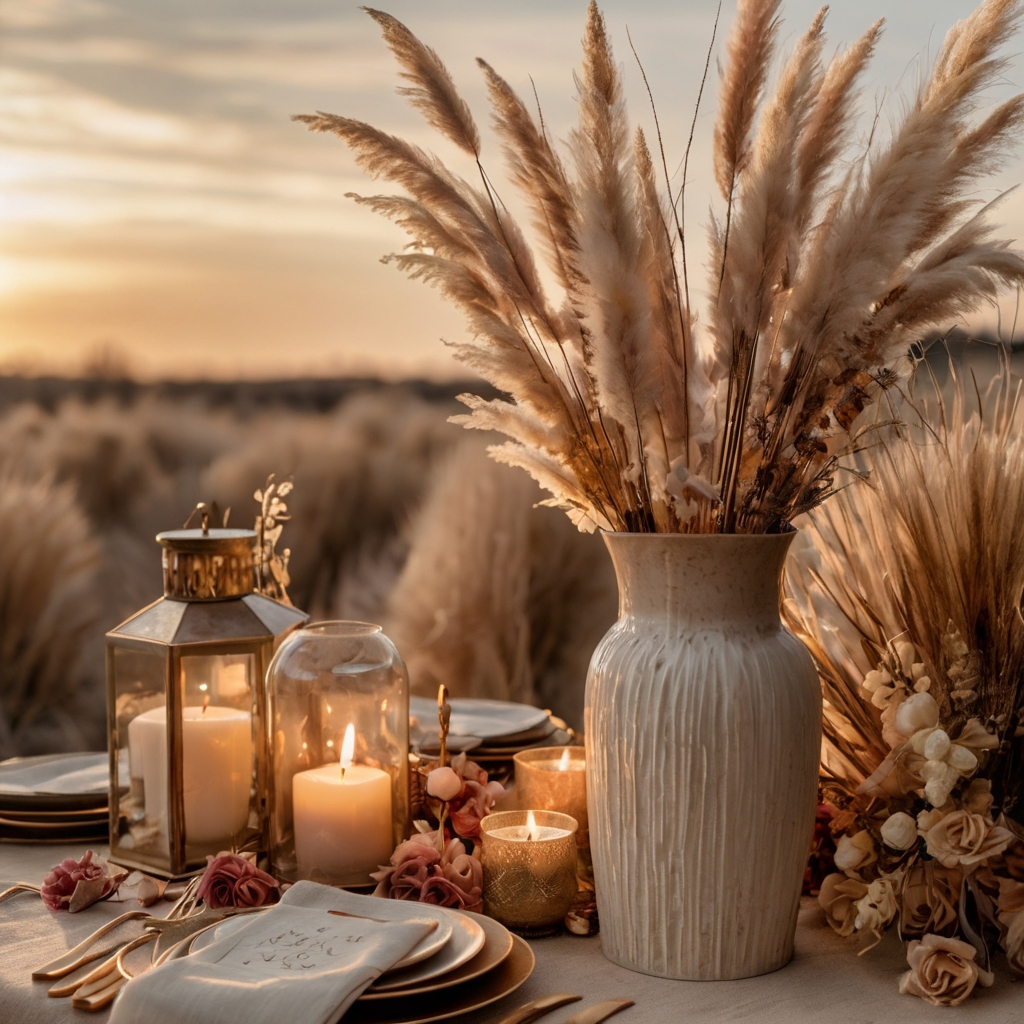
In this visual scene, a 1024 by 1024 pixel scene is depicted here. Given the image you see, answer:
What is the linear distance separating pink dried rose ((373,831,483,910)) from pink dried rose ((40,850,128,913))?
228 mm

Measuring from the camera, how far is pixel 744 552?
29.3 inches

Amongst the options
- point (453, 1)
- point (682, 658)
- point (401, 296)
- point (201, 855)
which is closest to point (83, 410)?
point (401, 296)

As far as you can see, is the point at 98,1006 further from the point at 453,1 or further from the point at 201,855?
the point at 453,1

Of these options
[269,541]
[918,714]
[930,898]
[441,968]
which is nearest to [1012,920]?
[930,898]

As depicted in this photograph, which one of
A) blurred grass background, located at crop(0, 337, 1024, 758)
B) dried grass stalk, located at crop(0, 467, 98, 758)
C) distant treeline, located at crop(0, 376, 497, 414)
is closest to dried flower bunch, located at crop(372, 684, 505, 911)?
blurred grass background, located at crop(0, 337, 1024, 758)

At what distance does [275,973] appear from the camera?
0.63 meters

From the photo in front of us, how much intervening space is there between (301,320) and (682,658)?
2723 mm

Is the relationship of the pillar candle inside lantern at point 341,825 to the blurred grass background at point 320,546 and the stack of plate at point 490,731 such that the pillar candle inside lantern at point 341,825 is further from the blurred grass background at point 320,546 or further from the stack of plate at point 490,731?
the blurred grass background at point 320,546

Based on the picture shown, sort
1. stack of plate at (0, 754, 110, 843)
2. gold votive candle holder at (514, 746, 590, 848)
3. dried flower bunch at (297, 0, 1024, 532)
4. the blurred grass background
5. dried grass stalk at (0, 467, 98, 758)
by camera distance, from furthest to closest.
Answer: dried grass stalk at (0, 467, 98, 758)
the blurred grass background
stack of plate at (0, 754, 110, 843)
gold votive candle holder at (514, 746, 590, 848)
dried flower bunch at (297, 0, 1024, 532)

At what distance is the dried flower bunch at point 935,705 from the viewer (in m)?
0.75

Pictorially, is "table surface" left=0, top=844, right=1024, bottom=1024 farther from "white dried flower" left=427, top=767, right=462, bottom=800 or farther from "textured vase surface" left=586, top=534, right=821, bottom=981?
"white dried flower" left=427, top=767, right=462, bottom=800

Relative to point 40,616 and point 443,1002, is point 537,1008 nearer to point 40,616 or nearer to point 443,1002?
point 443,1002

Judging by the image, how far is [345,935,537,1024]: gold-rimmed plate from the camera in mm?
634

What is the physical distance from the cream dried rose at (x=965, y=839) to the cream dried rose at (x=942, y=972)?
6 cm
